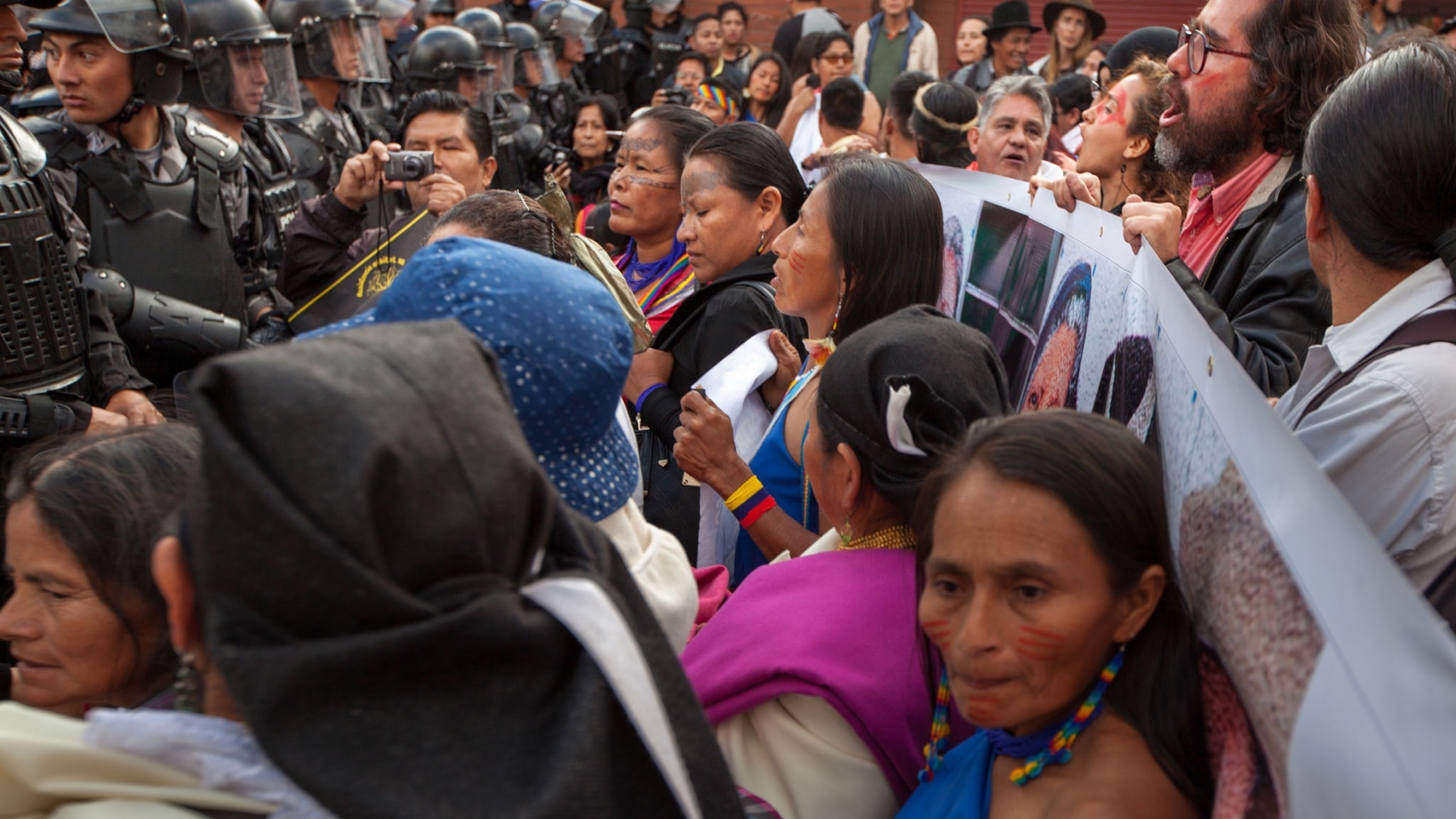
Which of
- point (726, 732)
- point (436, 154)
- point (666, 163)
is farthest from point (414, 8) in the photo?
point (726, 732)

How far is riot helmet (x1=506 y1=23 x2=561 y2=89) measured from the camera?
10.0 m

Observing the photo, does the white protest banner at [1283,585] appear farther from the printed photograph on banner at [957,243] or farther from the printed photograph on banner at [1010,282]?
the printed photograph on banner at [957,243]

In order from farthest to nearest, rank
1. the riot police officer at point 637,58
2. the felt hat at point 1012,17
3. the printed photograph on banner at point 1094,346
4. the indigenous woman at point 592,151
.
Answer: the riot police officer at point 637,58 → the felt hat at point 1012,17 → the indigenous woman at point 592,151 → the printed photograph on banner at point 1094,346

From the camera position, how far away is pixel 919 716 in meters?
1.60

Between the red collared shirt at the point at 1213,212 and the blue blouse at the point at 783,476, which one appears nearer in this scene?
the blue blouse at the point at 783,476

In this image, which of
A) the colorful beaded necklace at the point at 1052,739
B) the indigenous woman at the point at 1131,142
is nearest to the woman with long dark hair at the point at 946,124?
the indigenous woman at the point at 1131,142

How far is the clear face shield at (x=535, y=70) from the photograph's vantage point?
10148mm

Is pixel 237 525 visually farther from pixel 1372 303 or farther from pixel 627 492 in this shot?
pixel 1372 303

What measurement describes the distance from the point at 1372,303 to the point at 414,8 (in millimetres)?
11896

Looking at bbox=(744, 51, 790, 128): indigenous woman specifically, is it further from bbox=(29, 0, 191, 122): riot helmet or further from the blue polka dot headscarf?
the blue polka dot headscarf

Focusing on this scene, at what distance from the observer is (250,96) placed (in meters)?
5.46

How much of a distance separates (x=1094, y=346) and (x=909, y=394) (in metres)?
0.56

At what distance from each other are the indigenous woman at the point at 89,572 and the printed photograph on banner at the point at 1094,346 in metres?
1.35

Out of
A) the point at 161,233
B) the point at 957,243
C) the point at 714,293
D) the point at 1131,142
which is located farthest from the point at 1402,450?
the point at 161,233
